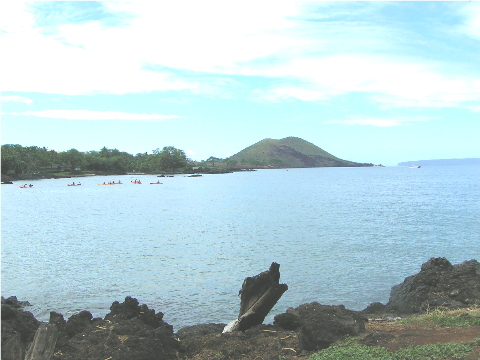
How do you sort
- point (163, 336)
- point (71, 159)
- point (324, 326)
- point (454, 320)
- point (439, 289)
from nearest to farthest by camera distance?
point (324, 326), point (163, 336), point (454, 320), point (439, 289), point (71, 159)

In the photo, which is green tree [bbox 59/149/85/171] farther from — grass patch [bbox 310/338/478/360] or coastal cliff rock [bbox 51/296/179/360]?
grass patch [bbox 310/338/478/360]

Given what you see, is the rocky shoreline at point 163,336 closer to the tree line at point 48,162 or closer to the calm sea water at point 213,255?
the calm sea water at point 213,255

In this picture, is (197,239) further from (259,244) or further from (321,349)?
(321,349)

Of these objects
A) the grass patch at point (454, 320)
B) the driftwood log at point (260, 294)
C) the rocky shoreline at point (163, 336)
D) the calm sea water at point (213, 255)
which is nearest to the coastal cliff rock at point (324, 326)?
the rocky shoreline at point (163, 336)

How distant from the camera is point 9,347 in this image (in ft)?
24.1

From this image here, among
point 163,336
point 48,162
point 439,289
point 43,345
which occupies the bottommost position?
point 439,289

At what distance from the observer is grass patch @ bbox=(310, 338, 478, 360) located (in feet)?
22.8

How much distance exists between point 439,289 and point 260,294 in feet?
20.8

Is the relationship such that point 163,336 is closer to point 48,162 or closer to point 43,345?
point 43,345

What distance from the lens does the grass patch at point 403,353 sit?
694cm

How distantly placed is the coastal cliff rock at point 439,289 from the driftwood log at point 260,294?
16.3 feet

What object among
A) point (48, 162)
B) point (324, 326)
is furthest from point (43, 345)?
point (48, 162)

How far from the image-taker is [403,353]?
7168mm

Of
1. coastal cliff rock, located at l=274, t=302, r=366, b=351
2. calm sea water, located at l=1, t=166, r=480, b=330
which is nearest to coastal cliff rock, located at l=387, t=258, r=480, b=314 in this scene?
calm sea water, located at l=1, t=166, r=480, b=330
